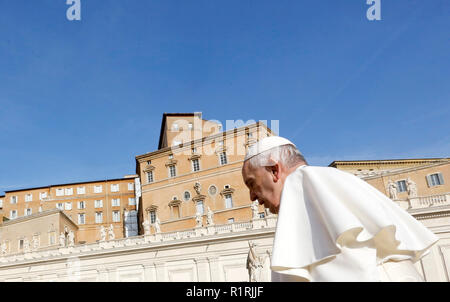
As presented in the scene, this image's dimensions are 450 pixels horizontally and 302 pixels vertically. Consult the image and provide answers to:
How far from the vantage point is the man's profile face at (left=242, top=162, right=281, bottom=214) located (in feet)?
8.22

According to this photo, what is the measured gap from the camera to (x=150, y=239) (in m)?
29.1

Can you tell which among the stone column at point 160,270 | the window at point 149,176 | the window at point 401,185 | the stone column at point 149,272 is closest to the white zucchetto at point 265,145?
the stone column at point 160,270

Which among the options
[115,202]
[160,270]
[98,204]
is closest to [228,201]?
[160,270]

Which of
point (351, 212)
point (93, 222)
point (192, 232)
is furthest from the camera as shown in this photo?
point (93, 222)

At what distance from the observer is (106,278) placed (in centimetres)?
2898

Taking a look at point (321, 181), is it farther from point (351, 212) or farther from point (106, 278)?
point (106, 278)

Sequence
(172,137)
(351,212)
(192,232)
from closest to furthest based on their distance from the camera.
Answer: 1. (351,212)
2. (192,232)
3. (172,137)

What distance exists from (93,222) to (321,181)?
60.9 m

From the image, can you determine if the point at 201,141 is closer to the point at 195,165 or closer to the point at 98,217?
the point at 195,165

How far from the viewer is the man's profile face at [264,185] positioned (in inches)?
98.6

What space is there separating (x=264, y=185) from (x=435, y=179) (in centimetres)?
3422

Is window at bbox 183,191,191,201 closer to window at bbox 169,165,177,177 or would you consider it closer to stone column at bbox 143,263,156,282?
window at bbox 169,165,177,177
